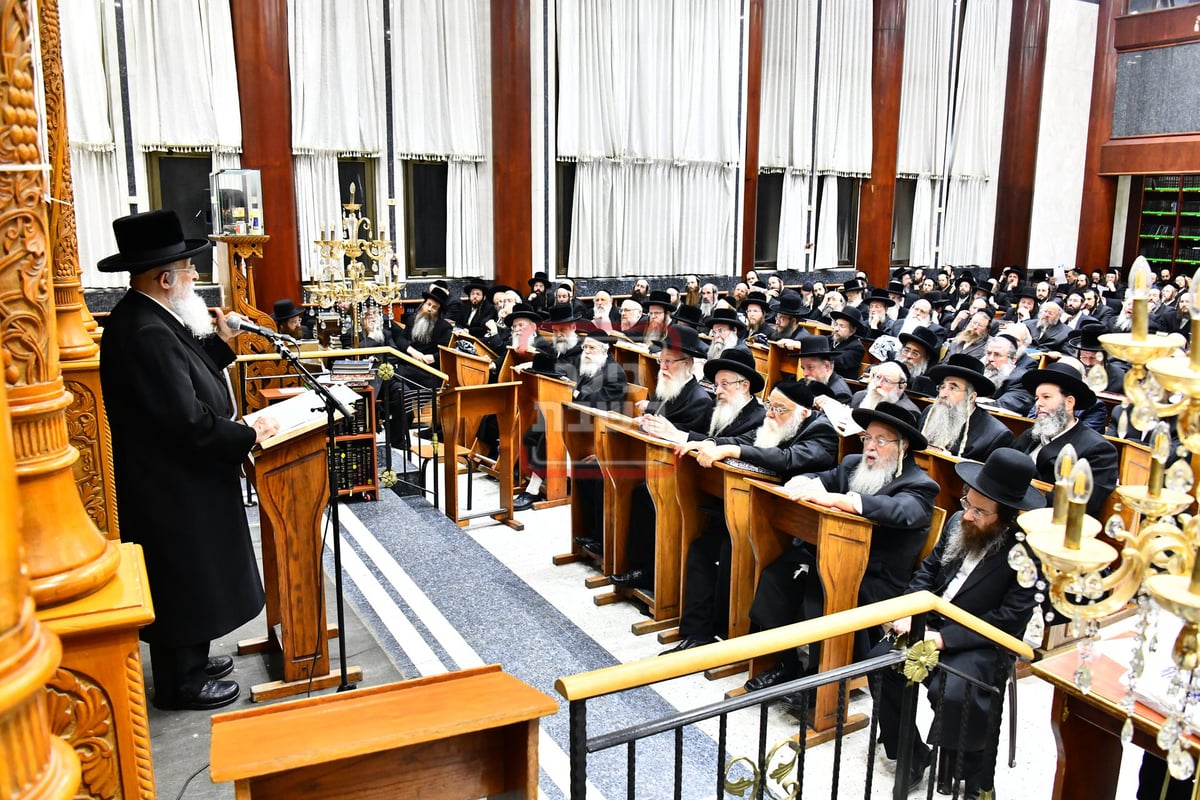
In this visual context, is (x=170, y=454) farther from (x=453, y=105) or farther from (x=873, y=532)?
(x=453, y=105)

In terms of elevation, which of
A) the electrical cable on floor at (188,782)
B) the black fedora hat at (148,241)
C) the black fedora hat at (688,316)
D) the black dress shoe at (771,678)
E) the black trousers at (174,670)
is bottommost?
the black dress shoe at (771,678)

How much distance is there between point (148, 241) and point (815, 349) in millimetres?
5851

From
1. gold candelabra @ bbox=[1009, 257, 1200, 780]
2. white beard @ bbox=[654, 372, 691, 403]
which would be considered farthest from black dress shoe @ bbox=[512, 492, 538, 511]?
gold candelabra @ bbox=[1009, 257, 1200, 780]

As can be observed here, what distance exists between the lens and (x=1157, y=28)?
20359mm

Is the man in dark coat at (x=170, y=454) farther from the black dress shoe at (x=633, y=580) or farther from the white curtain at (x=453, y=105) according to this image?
the white curtain at (x=453, y=105)

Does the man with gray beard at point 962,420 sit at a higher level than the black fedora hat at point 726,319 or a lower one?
lower

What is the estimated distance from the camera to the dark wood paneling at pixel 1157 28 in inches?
764

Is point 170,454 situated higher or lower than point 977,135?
lower

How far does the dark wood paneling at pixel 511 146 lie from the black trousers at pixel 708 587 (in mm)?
10259

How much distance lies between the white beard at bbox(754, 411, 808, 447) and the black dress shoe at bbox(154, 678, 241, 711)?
374 cm

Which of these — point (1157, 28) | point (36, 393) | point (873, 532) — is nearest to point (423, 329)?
point (873, 532)

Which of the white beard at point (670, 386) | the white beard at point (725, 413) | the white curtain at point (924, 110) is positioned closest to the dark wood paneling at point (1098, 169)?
the white curtain at point (924, 110)

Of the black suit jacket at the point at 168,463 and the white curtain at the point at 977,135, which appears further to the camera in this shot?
the white curtain at the point at 977,135

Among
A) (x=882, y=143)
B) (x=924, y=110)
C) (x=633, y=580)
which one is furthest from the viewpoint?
(x=924, y=110)
